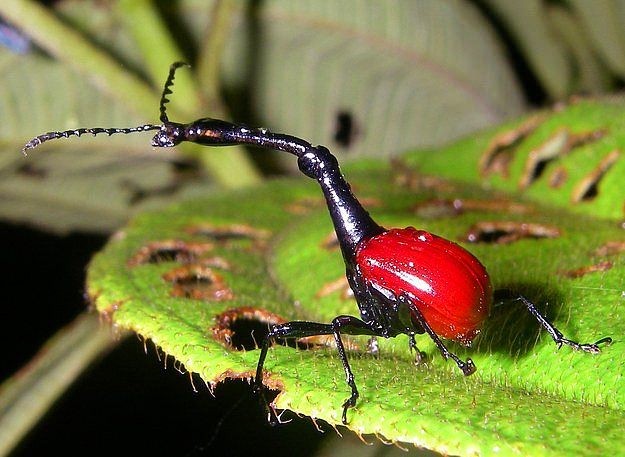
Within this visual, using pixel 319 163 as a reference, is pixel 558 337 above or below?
below

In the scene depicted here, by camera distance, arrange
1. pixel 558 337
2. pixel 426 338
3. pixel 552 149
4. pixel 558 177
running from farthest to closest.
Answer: pixel 552 149
pixel 558 177
pixel 426 338
pixel 558 337

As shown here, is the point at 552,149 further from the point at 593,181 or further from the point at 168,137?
the point at 168,137

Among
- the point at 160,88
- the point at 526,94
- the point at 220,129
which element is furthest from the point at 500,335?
the point at 526,94

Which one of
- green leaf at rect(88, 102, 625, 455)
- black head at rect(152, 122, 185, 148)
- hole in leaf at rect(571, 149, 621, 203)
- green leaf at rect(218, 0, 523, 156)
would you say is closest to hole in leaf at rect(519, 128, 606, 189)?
green leaf at rect(88, 102, 625, 455)

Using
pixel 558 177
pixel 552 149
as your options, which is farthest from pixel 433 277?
pixel 552 149

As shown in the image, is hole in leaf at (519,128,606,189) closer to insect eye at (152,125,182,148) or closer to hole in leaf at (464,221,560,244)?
hole in leaf at (464,221,560,244)

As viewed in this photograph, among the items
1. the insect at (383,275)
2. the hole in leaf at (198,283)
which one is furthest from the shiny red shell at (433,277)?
the hole in leaf at (198,283)
